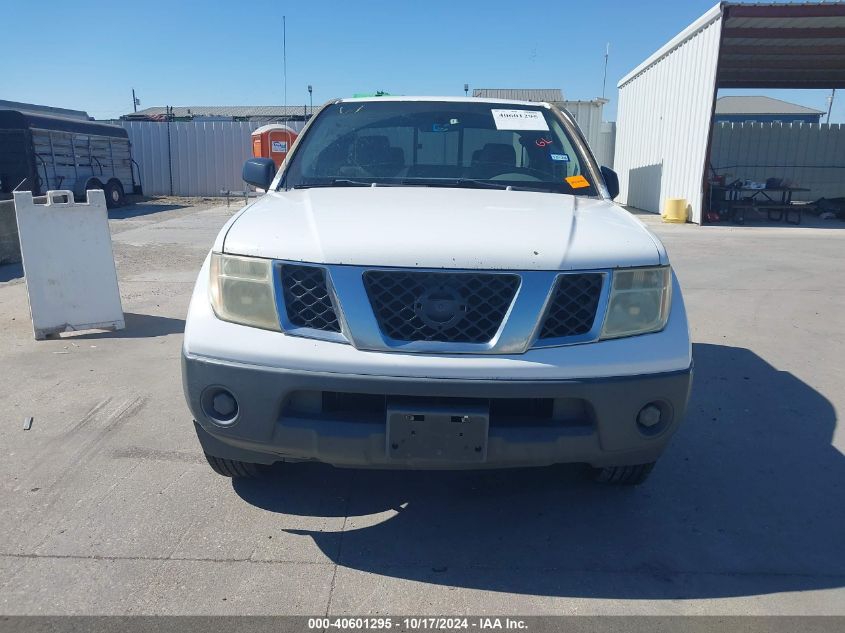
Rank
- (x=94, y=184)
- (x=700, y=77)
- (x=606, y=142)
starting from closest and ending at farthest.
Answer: (x=700, y=77) → (x=94, y=184) → (x=606, y=142)

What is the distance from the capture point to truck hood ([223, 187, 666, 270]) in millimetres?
2383

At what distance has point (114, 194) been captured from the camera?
61.6ft

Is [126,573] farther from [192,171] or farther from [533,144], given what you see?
[192,171]

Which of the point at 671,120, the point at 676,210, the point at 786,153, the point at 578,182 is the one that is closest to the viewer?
the point at 578,182

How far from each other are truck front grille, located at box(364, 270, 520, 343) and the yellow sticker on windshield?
1.48 meters

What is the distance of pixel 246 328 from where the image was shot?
2.44 meters

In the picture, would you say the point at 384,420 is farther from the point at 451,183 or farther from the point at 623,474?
the point at 451,183

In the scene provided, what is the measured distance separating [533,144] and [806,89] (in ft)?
72.4

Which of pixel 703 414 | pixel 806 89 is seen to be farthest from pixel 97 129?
pixel 806 89

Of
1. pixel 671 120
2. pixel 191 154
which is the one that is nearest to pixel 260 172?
pixel 671 120

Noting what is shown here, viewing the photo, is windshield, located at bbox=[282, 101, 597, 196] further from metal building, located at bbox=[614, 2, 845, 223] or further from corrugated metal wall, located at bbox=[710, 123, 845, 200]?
corrugated metal wall, located at bbox=[710, 123, 845, 200]

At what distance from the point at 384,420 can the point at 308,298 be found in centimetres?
52

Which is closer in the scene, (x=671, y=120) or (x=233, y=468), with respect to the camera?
(x=233, y=468)

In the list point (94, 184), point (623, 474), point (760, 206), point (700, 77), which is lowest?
point (623, 474)
